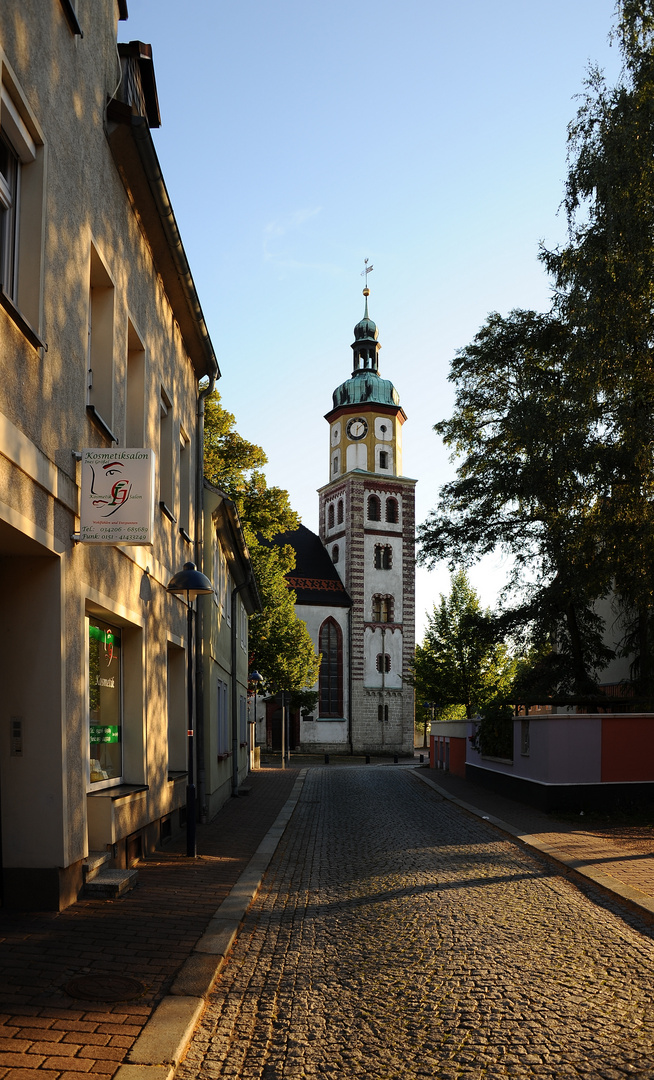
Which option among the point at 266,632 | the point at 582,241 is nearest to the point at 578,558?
the point at 582,241

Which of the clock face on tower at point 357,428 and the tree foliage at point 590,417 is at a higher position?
the clock face on tower at point 357,428

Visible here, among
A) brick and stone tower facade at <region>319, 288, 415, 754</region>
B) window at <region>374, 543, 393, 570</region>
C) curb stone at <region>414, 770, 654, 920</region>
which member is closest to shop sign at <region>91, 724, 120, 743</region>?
curb stone at <region>414, 770, 654, 920</region>

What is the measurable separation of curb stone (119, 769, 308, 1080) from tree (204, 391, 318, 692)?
2213 centimetres

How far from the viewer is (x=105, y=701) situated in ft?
33.6

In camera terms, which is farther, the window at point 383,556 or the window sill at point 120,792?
the window at point 383,556

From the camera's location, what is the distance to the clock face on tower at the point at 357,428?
239 feet

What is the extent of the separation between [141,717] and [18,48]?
6726 mm

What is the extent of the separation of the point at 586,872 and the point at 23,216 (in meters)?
8.04

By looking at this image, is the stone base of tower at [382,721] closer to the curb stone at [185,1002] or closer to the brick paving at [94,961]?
the brick paving at [94,961]

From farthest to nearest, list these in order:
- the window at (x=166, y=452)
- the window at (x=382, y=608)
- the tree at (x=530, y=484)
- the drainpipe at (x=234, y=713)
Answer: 1. the window at (x=382, y=608)
2. the drainpipe at (x=234, y=713)
3. the tree at (x=530, y=484)
4. the window at (x=166, y=452)

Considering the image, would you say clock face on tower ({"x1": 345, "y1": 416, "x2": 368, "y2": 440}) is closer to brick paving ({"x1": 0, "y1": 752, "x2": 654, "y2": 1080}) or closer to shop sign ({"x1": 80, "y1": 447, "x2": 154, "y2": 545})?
brick paving ({"x1": 0, "y1": 752, "x2": 654, "y2": 1080})

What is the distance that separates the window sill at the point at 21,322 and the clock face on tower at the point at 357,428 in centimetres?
6593

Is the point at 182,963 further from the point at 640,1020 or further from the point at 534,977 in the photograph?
the point at 640,1020

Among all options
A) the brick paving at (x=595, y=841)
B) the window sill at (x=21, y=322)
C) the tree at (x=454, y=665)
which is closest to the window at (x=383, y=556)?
the tree at (x=454, y=665)
